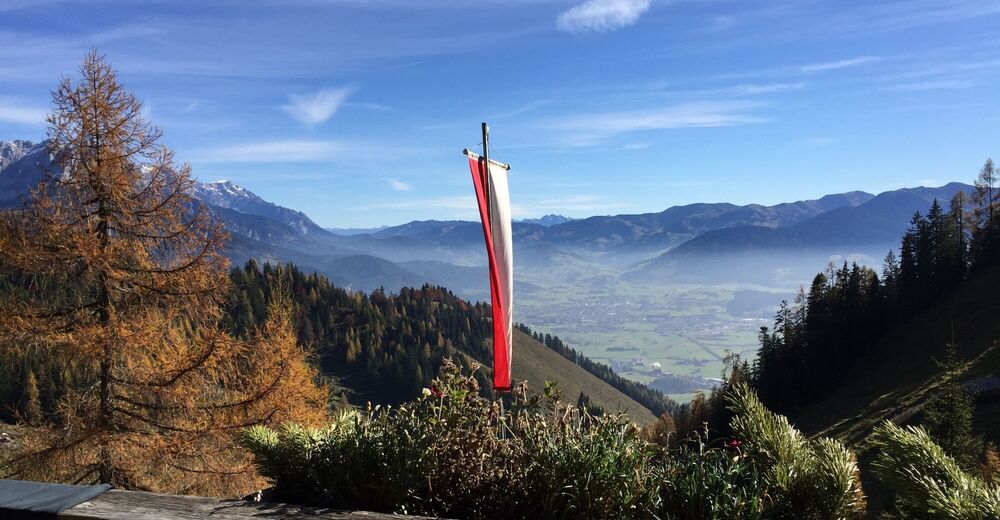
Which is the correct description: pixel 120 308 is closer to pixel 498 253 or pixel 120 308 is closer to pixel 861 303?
pixel 498 253

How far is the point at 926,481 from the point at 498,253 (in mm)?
3246

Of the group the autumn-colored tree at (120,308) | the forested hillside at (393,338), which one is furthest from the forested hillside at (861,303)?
the autumn-colored tree at (120,308)

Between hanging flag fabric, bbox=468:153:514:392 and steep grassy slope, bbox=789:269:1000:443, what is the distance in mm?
66393

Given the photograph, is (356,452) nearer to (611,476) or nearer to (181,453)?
(611,476)

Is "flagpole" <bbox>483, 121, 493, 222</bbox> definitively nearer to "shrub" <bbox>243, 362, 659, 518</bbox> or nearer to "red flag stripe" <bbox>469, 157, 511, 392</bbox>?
"red flag stripe" <bbox>469, 157, 511, 392</bbox>

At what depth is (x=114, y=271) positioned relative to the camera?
11.6 m

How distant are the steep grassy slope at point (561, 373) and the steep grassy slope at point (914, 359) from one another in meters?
83.9

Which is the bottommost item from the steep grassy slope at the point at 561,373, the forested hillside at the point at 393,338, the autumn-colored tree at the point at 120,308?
the steep grassy slope at the point at 561,373

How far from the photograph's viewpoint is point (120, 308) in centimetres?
1202

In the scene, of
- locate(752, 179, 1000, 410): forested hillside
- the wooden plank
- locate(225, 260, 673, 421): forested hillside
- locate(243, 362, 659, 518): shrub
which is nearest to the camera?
the wooden plank

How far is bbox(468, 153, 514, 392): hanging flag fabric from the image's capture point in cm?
500

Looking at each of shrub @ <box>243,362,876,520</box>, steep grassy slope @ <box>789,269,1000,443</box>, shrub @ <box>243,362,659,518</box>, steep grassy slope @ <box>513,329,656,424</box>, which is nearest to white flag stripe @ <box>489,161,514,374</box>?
shrub @ <box>243,362,876,520</box>

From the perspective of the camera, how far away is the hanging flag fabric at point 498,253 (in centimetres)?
500

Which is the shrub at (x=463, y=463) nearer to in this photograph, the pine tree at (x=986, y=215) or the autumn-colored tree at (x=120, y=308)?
the autumn-colored tree at (x=120, y=308)
